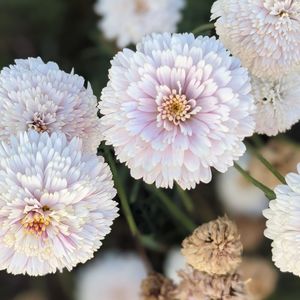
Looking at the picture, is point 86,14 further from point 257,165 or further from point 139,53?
point 139,53

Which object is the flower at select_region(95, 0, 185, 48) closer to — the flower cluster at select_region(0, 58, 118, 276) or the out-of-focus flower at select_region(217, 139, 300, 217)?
the out-of-focus flower at select_region(217, 139, 300, 217)

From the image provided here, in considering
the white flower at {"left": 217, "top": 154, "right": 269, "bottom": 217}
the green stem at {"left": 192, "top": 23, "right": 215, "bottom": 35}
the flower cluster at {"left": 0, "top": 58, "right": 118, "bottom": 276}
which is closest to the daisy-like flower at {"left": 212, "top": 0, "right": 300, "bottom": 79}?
the green stem at {"left": 192, "top": 23, "right": 215, "bottom": 35}

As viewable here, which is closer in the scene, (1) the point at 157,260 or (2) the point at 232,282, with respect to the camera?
(2) the point at 232,282

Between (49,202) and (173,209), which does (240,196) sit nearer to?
(173,209)

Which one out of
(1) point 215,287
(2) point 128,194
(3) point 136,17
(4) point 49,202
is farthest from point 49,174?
(3) point 136,17

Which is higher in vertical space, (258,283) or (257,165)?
(257,165)

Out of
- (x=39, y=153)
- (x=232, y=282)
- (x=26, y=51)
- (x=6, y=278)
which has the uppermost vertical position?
(x=26, y=51)

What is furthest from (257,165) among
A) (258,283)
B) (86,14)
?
(86,14)
